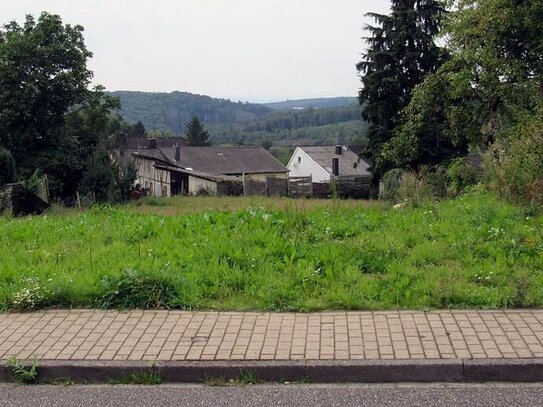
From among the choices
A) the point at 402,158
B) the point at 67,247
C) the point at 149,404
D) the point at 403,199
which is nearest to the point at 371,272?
the point at 149,404

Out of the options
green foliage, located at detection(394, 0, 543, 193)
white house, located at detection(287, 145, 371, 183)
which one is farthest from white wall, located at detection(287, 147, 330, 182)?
green foliage, located at detection(394, 0, 543, 193)

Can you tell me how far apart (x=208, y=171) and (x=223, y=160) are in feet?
14.8

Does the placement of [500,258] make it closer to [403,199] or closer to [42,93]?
[403,199]

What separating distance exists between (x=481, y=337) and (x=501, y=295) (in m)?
0.87

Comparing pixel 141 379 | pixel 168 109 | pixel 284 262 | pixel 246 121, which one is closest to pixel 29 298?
pixel 141 379

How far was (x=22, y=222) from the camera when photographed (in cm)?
958

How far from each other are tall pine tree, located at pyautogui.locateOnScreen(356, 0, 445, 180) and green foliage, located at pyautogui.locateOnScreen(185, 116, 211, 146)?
239ft

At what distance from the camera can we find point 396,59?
1455 inches

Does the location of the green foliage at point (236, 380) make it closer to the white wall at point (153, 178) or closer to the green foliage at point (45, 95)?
the green foliage at point (45, 95)

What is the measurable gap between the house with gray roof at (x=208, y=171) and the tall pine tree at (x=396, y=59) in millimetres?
12555

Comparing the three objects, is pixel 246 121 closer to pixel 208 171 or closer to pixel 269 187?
pixel 208 171

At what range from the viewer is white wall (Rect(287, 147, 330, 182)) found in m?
72.9

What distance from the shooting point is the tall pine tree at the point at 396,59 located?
36.7m

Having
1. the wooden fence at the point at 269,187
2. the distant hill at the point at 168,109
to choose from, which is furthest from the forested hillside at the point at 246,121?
the wooden fence at the point at 269,187
